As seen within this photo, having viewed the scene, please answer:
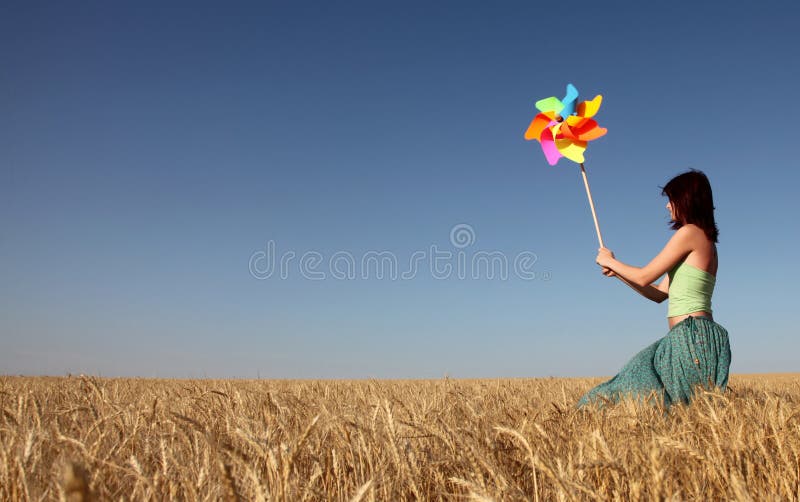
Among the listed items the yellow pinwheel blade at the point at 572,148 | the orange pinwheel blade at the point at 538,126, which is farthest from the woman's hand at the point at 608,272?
the orange pinwheel blade at the point at 538,126

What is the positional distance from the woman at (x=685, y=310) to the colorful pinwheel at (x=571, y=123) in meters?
1.11

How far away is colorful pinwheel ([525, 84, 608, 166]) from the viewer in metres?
5.55

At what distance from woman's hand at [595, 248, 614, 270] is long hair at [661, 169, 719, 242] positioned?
23.8 inches

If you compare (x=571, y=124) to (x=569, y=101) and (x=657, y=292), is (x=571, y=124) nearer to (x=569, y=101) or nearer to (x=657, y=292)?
(x=569, y=101)

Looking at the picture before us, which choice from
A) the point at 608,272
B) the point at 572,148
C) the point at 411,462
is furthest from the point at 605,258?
the point at 411,462

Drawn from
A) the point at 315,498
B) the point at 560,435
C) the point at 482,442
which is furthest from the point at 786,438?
the point at 315,498

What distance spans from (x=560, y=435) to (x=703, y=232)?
301 centimetres

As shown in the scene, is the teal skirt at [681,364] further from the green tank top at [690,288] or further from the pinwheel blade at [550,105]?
the pinwheel blade at [550,105]

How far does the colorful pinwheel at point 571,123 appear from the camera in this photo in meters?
5.55

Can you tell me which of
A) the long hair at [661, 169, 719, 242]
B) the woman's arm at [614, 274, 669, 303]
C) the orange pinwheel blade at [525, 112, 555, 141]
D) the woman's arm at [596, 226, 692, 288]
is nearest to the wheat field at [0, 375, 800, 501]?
the woman's arm at [596, 226, 692, 288]

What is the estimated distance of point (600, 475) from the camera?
6.03 feet

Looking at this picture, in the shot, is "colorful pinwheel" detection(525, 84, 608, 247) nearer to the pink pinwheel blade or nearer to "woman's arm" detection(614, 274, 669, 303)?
the pink pinwheel blade

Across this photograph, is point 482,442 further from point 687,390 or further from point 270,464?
point 687,390

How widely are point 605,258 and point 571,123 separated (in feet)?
4.72
